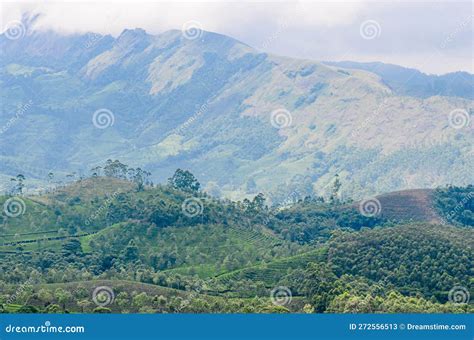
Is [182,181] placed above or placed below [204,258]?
above

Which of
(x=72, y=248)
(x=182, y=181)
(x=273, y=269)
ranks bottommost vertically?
(x=273, y=269)

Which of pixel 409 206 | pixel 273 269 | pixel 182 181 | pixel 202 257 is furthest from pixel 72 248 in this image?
pixel 409 206

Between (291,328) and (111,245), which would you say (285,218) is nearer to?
(111,245)

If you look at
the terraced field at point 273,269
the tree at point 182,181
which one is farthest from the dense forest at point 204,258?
the tree at point 182,181

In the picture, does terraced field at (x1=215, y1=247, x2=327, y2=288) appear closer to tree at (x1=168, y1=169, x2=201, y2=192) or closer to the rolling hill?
the rolling hill

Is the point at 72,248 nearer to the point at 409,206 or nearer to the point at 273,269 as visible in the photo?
the point at 273,269

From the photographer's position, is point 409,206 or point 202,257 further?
point 409,206

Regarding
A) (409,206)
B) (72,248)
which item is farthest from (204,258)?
(409,206)

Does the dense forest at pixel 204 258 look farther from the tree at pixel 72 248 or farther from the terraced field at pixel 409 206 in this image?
the terraced field at pixel 409 206

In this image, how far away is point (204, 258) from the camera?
279 feet

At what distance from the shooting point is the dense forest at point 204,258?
64.4 meters

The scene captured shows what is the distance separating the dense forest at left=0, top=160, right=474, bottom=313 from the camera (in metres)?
64.4

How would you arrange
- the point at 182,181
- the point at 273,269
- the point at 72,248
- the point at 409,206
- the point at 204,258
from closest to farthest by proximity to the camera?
the point at 273,269 → the point at 204,258 → the point at 72,248 → the point at 182,181 → the point at 409,206

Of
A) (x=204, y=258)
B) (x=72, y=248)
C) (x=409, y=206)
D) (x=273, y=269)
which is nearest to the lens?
(x=273, y=269)
